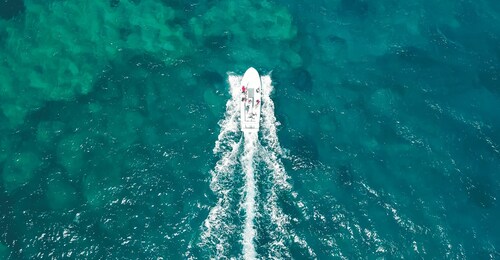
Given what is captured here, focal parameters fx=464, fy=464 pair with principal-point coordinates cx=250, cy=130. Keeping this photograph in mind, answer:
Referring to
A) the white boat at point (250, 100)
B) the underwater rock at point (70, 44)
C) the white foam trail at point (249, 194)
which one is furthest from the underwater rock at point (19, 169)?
the white boat at point (250, 100)

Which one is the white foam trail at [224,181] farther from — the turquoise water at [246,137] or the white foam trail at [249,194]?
the white foam trail at [249,194]

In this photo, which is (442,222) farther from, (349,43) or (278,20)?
(278,20)

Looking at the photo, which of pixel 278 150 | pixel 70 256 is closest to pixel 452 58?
pixel 278 150

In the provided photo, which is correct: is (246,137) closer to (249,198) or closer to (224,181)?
(224,181)

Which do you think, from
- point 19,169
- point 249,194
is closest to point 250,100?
point 249,194

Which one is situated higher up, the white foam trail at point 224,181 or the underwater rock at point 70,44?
the underwater rock at point 70,44

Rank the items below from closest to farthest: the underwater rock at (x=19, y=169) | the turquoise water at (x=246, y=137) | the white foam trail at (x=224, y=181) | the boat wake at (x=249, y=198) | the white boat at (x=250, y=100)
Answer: the boat wake at (x=249, y=198)
the white foam trail at (x=224, y=181)
the turquoise water at (x=246, y=137)
the underwater rock at (x=19, y=169)
the white boat at (x=250, y=100)

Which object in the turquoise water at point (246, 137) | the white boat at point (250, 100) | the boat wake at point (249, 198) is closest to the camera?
the boat wake at point (249, 198)
